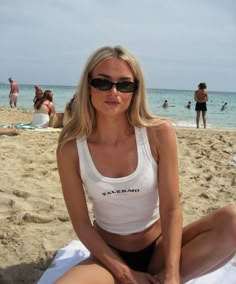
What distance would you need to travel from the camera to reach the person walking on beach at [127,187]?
198cm

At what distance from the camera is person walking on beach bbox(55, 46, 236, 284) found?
1984 mm

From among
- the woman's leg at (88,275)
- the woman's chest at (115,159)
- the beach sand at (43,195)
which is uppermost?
the woman's chest at (115,159)

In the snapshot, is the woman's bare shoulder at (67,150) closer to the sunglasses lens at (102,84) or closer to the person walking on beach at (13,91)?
the sunglasses lens at (102,84)

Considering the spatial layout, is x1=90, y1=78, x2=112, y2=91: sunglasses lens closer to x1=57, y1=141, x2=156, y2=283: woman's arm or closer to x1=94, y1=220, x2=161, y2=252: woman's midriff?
x1=57, y1=141, x2=156, y2=283: woman's arm

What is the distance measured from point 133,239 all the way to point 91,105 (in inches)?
30.5

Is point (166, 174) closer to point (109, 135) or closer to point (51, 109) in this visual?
point (109, 135)

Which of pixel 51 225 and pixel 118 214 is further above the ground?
pixel 118 214

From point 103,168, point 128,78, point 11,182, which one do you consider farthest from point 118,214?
point 11,182

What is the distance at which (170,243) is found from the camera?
198cm

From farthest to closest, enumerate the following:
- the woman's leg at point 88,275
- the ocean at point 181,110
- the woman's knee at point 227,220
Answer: the ocean at point 181,110 → the woman's knee at point 227,220 → the woman's leg at point 88,275

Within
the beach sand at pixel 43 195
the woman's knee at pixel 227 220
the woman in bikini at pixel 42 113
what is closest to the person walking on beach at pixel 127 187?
the woman's knee at pixel 227 220

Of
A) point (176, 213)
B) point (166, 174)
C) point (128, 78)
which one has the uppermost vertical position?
point (128, 78)

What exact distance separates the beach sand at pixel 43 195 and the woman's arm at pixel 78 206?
0.67m

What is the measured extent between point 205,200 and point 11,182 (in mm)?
2066
